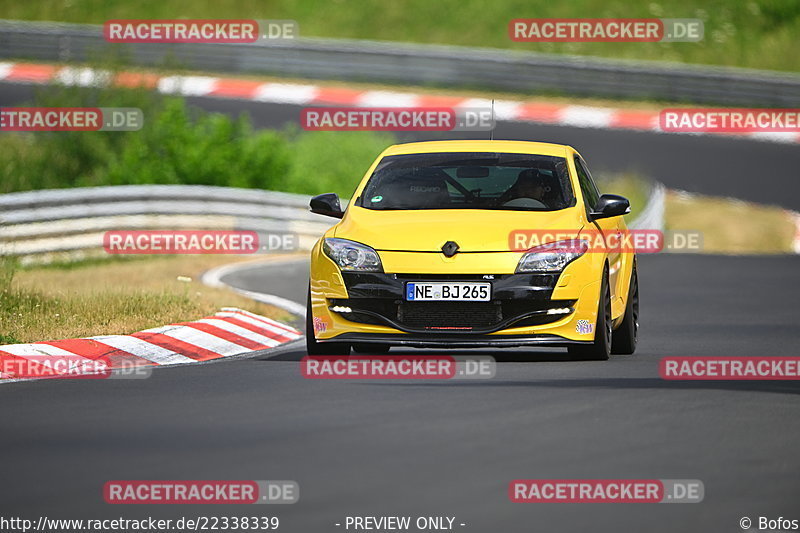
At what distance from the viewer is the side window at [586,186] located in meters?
13.1

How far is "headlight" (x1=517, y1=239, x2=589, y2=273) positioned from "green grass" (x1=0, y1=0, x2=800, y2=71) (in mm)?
32643

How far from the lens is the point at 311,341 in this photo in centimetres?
1230

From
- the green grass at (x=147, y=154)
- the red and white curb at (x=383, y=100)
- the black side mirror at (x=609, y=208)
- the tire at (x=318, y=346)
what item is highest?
the red and white curb at (x=383, y=100)

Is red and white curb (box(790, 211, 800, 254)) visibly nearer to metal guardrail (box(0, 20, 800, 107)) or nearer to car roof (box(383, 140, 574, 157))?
metal guardrail (box(0, 20, 800, 107))

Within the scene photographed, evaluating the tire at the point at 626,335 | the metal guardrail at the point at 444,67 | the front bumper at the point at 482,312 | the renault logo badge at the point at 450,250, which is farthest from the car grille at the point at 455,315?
the metal guardrail at the point at 444,67

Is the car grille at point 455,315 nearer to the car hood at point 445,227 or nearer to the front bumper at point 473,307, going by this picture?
the front bumper at point 473,307

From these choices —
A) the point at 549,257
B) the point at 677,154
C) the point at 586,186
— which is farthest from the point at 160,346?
the point at 677,154

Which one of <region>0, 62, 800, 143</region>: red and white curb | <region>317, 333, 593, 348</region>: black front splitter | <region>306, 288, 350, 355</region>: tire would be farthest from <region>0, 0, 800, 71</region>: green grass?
<region>317, 333, 593, 348</region>: black front splitter

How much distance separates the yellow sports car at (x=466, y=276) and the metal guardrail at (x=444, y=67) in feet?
82.3

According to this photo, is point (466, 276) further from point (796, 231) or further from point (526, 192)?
point (796, 231)

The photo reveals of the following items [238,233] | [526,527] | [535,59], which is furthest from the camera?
[535,59]

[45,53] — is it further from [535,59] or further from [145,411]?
[145,411]

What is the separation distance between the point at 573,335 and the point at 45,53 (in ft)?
103

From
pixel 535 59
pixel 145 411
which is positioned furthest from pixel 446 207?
pixel 535 59
